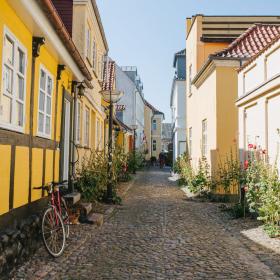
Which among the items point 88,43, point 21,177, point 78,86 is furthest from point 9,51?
point 88,43

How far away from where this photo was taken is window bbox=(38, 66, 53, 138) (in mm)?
6645

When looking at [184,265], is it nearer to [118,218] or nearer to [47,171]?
[47,171]

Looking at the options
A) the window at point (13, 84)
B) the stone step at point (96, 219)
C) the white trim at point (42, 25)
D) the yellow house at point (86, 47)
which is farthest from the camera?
the yellow house at point (86, 47)

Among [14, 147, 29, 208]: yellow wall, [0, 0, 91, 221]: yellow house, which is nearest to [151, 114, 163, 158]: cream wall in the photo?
[0, 0, 91, 221]: yellow house

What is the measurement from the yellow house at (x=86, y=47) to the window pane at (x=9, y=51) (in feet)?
16.1

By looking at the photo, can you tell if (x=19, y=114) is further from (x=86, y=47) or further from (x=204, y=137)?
(x=204, y=137)

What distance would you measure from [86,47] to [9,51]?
261 inches

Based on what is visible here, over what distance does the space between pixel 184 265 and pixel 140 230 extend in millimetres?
2369

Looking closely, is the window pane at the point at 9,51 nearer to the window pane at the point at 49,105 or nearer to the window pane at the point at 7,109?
the window pane at the point at 7,109

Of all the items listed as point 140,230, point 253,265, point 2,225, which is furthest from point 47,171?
point 253,265

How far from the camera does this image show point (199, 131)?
16.1 metres

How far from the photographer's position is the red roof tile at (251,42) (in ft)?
42.5

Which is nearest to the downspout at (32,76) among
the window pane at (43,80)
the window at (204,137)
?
the window pane at (43,80)

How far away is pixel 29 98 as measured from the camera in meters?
5.83
